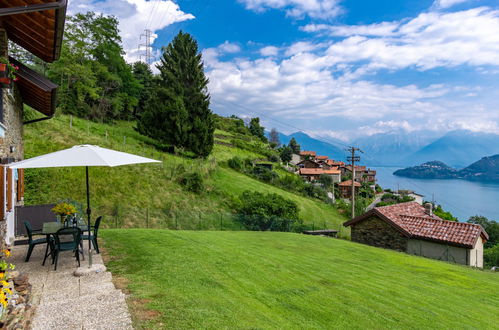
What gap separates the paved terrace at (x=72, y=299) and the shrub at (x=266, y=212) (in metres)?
14.3

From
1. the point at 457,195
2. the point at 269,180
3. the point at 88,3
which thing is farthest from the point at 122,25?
the point at 457,195

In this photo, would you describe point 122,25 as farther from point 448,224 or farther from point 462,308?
point 462,308

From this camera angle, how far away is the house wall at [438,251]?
62.6 ft

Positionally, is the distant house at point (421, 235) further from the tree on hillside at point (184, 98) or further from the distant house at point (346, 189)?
the distant house at point (346, 189)

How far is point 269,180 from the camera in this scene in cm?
3891

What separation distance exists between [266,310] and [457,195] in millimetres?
164216

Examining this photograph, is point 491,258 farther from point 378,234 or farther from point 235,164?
point 235,164

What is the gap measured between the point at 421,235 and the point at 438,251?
1377mm

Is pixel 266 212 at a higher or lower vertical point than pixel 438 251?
higher

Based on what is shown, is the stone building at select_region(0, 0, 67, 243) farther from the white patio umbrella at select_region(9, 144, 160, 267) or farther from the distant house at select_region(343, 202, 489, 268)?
the distant house at select_region(343, 202, 489, 268)

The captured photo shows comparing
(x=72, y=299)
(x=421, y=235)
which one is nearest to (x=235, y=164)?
(x=421, y=235)

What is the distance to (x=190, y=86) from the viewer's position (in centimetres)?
3441

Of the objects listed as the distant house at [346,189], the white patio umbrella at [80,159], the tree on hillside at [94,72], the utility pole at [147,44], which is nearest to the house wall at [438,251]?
the white patio umbrella at [80,159]

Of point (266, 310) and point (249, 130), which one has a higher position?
point (249, 130)
